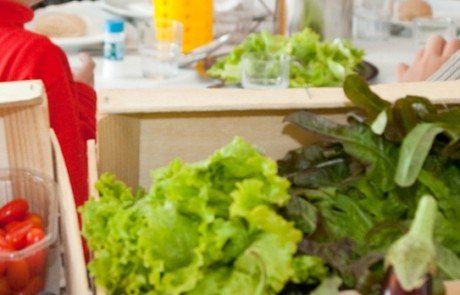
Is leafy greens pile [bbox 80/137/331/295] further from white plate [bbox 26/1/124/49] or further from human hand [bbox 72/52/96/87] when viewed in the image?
white plate [bbox 26/1/124/49]

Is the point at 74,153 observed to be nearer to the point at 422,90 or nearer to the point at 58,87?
the point at 58,87

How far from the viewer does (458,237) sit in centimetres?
77

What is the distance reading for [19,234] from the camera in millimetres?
799

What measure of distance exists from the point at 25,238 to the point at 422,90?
460mm

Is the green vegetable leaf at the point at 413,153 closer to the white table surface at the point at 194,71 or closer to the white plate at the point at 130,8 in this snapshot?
the white table surface at the point at 194,71

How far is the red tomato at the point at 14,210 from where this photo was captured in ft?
2.75

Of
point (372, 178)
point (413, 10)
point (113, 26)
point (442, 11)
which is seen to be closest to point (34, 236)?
point (372, 178)

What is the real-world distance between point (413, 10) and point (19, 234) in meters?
1.61

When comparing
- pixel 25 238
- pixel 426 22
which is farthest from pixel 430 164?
pixel 426 22

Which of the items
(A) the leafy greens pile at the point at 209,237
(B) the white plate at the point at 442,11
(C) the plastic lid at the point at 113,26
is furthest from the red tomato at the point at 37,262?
(B) the white plate at the point at 442,11

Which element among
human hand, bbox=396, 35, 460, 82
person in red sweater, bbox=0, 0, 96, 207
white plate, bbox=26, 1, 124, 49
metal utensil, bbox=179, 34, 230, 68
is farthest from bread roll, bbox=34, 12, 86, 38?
human hand, bbox=396, 35, 460, 82

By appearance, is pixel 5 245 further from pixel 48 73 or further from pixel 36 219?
pixel 48 73

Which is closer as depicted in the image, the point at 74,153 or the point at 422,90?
the point at 422,90

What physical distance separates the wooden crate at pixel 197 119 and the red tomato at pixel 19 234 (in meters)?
0.11
